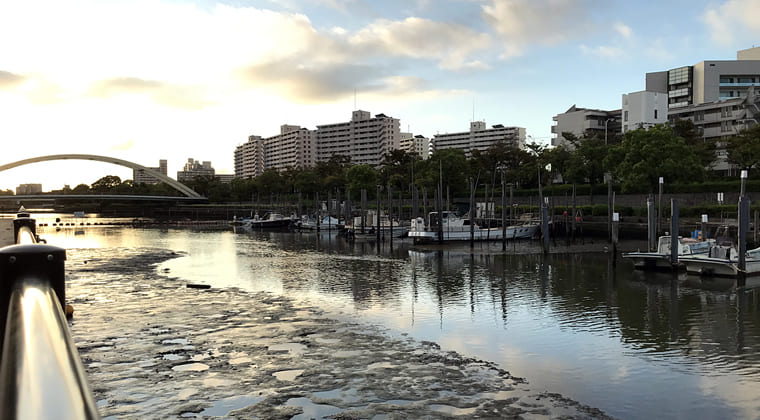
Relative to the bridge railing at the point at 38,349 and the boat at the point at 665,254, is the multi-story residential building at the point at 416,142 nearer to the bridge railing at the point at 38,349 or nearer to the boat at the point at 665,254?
the boat at the point at 665,254

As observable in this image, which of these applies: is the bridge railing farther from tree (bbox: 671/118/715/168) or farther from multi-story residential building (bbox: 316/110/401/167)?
multi-story residential building (bbox: 316/110/401/167)

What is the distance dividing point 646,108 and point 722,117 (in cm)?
982

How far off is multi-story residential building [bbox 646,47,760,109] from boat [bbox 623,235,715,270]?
2610 inches

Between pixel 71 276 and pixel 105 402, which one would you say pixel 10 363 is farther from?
pixel 71 276

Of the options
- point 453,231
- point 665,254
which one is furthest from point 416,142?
point 665,254

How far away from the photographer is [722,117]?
253 ft

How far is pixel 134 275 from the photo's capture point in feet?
95.2

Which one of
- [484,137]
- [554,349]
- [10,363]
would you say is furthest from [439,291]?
[484,137]

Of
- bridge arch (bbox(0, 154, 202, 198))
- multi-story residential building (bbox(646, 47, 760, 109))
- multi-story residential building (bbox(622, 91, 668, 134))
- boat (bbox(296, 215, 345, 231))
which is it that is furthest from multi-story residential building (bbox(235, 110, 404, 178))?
boat (bbox(296, 215, 345, 231))

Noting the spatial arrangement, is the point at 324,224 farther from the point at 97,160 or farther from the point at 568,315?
the point at 97,160

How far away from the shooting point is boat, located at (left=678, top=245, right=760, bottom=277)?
2555 cm

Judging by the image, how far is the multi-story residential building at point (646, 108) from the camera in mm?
83062

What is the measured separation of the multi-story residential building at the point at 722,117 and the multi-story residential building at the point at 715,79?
6422 mm

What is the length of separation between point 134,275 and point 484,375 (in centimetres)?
2218
